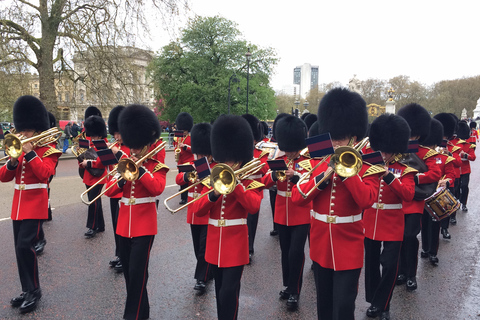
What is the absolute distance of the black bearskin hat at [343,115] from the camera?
303 centimetres

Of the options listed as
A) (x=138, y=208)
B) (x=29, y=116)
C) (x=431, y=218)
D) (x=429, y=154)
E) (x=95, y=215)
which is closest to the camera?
(x=138, y=208)

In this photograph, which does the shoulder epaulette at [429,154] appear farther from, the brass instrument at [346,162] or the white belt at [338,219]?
the brass instrument at [346,162]

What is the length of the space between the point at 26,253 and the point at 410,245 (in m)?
4.05

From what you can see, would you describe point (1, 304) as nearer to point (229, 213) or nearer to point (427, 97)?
point (229, 213)

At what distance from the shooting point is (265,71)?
3275 centimetres

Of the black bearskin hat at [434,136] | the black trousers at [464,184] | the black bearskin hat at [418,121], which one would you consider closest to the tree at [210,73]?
the black trousers at [464,184]

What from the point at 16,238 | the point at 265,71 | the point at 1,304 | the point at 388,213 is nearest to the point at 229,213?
the point at 388,213

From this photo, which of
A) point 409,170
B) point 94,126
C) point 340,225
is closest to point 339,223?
point 340,225

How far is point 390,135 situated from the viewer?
12.0 feet

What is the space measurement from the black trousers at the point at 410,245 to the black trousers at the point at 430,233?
938 mm

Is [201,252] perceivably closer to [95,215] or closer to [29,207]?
[29,207]

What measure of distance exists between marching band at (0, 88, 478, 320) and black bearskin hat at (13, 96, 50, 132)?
1 cm

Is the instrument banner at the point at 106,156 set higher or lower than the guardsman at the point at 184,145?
higher

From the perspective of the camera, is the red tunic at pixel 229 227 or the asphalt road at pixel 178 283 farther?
the asphalt road at pixel 178 283
